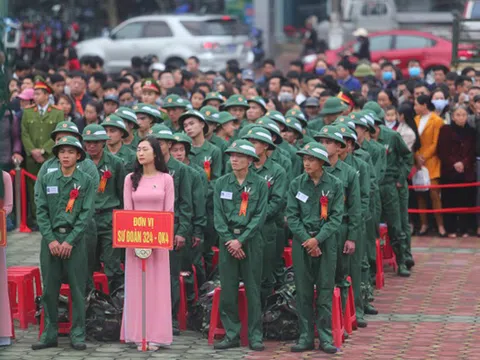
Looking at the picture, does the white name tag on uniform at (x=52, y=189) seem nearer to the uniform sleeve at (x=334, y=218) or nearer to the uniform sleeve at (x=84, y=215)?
the uniform sleeve at (x=84, y=215)

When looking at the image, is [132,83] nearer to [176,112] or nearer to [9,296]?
[176,112]

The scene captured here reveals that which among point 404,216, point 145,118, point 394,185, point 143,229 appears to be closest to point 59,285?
point 143,229

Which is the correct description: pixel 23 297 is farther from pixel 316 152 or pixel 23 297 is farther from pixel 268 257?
pixel 316 152

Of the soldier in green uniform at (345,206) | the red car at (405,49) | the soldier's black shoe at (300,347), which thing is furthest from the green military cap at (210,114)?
the red car at (405,49)

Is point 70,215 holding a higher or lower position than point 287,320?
higher

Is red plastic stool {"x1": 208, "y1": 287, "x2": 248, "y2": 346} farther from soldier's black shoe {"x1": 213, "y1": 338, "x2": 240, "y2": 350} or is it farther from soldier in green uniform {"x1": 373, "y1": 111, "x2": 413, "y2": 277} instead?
soldier in green uniform {"x1": 373, "y1": 111, "x2": 413, "y2": 277}

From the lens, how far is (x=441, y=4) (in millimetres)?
43906

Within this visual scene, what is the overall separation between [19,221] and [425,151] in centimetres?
600

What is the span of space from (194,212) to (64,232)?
63.7 inches

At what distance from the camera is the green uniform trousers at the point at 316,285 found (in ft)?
39.8

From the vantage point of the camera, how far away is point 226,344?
486 inches

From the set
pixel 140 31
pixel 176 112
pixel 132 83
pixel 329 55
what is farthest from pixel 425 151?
pixel 140 31

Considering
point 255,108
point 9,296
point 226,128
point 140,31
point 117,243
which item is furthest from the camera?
point 140,31

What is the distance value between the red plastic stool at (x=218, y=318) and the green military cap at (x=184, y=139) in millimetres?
1720
